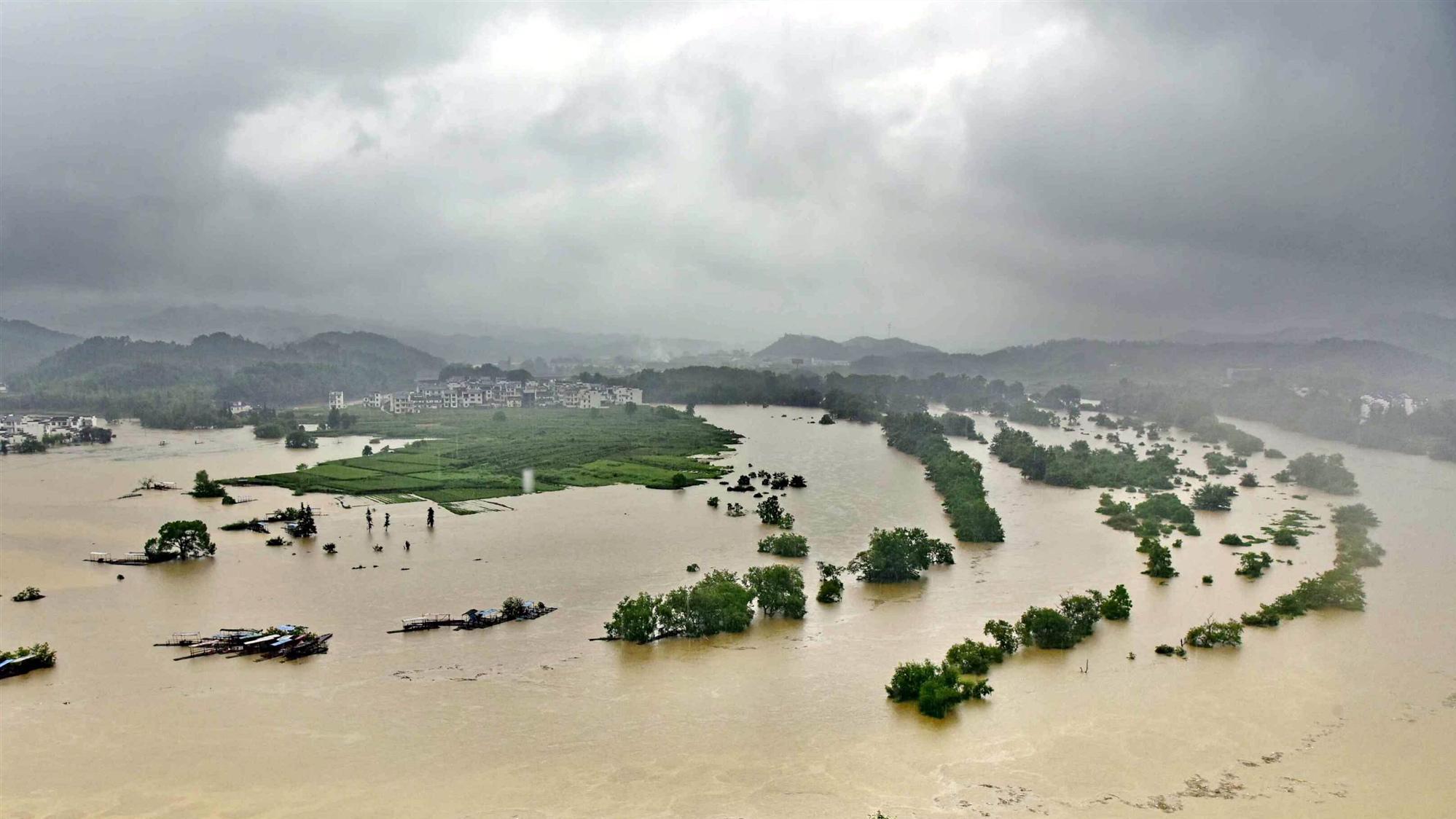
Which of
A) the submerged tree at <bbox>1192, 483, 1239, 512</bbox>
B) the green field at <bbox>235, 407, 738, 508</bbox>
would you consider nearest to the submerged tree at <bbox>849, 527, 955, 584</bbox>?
the green field at <bbox>235, 407, 738, 508</bbox>

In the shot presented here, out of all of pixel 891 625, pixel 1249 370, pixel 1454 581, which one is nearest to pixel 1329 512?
pixel 1454 581

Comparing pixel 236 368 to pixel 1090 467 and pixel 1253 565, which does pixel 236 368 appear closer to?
pixel 1090 467

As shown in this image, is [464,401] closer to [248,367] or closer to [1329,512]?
[248,367]

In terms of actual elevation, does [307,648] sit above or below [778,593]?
below

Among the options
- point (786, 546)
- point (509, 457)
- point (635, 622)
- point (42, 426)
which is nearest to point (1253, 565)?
point (786, 546)

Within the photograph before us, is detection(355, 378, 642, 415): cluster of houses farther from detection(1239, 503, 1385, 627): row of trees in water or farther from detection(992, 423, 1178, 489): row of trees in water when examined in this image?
detection(1239, 503, 1385, 627): row of trees in water

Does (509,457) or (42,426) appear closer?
(509,457)

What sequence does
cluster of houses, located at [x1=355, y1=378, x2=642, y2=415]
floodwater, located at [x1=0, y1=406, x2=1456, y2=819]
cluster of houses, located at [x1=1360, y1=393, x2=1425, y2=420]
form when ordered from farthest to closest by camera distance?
cluster of houses, located at [x1=355, y1=378, x2=642, y2=415] < cluster of houses, located at [x1=1360, y1=393, x2=1425, y2=420] < floodwater, located at [x1=0, y1=406, x2=1456, y2=819]
